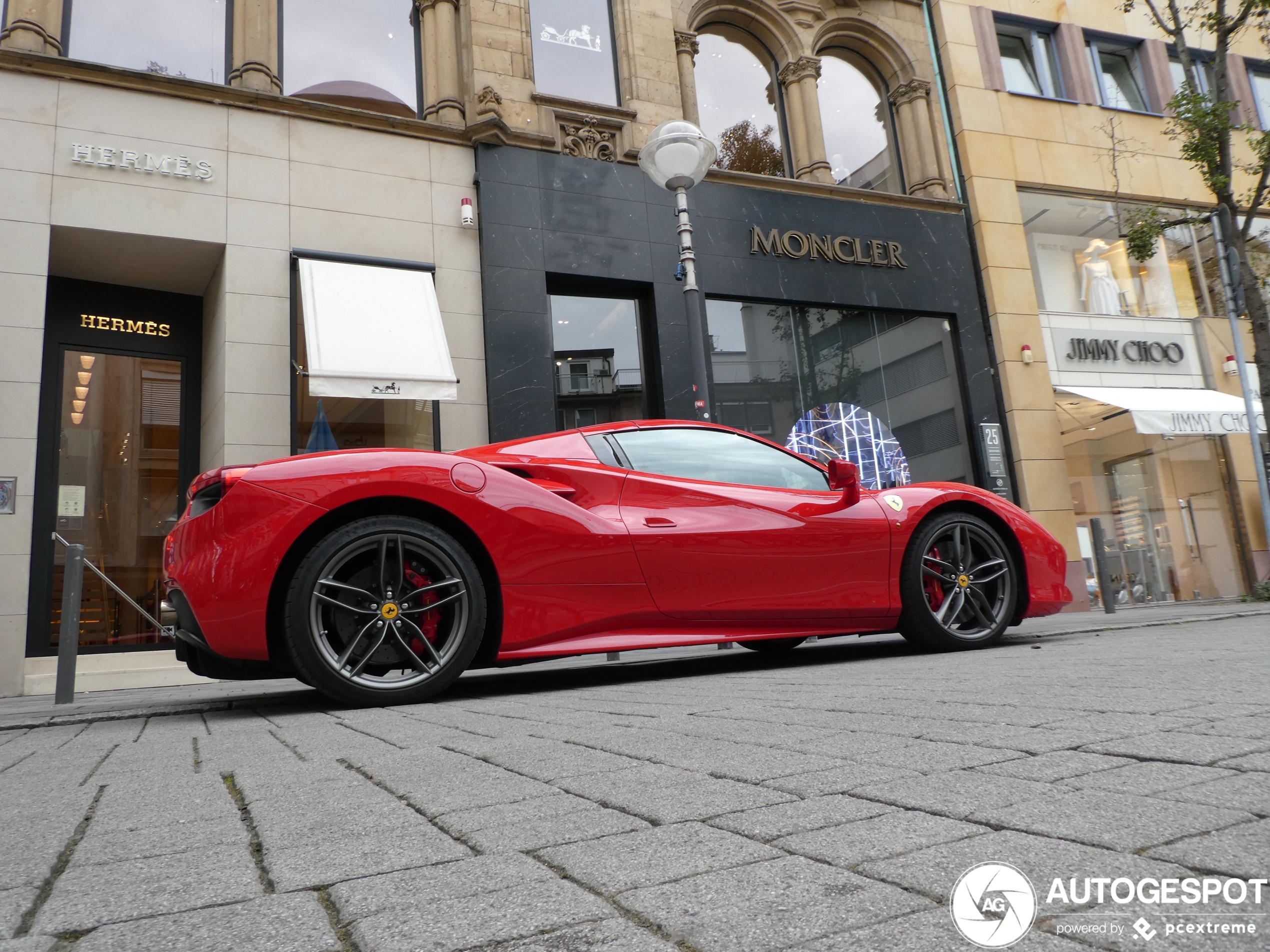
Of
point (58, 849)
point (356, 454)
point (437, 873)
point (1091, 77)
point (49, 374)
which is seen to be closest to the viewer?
point (437, 873)

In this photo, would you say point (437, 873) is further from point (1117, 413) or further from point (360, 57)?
point (1117, 413)

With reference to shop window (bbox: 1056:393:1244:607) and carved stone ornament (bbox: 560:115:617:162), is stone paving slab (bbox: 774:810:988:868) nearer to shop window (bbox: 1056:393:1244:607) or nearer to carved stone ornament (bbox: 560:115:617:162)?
carved stone ornament (bbox: 560:115:617:162)

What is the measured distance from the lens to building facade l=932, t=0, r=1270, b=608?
13.0 metres

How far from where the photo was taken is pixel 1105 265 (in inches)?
575

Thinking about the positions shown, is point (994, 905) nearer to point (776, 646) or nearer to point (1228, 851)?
point (1228, 851)

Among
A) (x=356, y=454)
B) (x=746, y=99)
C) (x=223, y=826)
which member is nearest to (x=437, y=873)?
(x=223, y=826)

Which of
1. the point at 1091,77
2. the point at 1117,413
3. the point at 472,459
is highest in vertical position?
the point at 1091,77

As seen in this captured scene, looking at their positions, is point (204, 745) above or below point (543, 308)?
below

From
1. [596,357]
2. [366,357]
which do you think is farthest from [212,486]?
[596,357]

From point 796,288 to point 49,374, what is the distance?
28.7 ft

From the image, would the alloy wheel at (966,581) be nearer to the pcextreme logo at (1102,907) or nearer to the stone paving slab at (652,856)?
the stone paving slab at (652,856)

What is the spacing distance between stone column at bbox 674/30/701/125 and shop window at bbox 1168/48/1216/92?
30.2ft

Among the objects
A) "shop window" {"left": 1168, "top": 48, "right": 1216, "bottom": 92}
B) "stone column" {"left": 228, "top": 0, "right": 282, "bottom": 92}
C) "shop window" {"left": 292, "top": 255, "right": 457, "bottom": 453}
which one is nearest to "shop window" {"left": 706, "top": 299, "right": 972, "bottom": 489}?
"shop window" {"left": 292, "top": 255, "right": 457, "bottom": 453}

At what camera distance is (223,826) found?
4.75 feet
